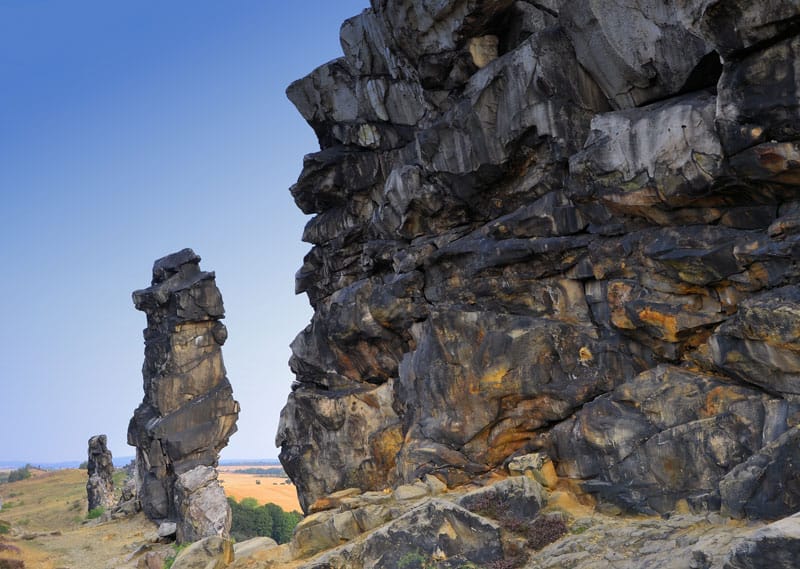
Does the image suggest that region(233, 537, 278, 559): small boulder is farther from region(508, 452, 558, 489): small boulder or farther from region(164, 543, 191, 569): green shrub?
region(508, 452, 558, 489): small boulder

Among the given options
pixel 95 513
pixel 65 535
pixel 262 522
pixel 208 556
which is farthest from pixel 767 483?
pixel 262 522

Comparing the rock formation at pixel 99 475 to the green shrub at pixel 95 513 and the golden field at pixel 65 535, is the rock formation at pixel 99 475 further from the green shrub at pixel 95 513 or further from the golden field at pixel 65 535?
the golden field at pixel 65 535

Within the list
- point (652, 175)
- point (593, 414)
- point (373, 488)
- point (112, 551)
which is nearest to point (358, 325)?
point (373, 488)

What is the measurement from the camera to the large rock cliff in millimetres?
19250

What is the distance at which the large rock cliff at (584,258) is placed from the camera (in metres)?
19.2

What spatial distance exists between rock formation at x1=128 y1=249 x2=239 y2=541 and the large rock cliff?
1577 centimetres

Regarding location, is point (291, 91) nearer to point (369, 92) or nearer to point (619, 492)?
point (369, 92)

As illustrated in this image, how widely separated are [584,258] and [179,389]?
38.5m

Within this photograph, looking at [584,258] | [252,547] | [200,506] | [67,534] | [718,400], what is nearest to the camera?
[718,400]

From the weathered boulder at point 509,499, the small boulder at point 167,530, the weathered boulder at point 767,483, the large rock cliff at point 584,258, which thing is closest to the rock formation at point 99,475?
the small boulder at point 167,530

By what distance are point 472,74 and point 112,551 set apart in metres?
40.3

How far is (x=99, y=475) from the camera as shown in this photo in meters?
67.6

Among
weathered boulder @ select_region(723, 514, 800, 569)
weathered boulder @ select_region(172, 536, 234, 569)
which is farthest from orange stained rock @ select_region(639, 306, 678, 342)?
weathered boulder @ select_region(172, 536, 234, 569)

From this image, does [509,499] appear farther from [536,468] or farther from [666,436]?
[666,436]
